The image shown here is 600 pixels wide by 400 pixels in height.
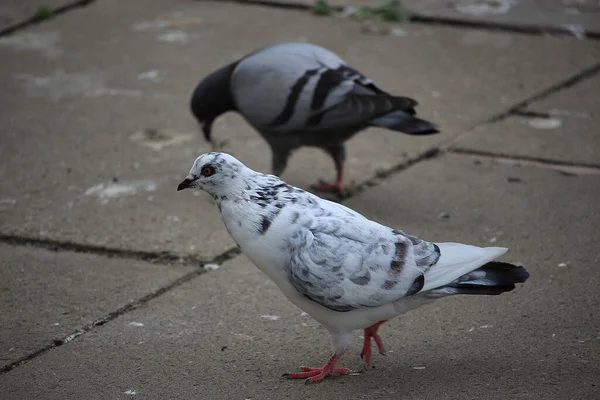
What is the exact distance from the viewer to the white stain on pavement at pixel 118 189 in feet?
18.1

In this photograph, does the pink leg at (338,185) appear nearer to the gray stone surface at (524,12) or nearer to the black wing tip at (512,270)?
the black wing tip at (512,270)

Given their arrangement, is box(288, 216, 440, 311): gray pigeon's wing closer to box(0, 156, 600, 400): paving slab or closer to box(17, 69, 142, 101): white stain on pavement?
box(0, 156, 600, 400): paving slab

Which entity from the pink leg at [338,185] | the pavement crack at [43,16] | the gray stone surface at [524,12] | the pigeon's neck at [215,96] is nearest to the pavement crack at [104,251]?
the pink leg at [338,185]

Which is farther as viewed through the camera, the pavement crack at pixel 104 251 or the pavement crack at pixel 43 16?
the pavement crack at pixel 43 16

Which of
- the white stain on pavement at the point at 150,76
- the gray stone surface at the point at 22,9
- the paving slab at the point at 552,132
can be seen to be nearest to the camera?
the paving slab at the point at 552,132

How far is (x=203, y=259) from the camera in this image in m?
4.79

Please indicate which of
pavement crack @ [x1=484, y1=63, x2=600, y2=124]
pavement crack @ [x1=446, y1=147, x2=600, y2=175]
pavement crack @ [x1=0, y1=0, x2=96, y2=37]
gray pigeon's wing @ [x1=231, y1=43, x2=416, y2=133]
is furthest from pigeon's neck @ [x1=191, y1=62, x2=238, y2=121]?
pavement crack @ [x1=0, y1=0, x2=96, y2=37]

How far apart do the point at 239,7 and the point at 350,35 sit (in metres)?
1.19

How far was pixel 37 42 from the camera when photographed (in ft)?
25.6

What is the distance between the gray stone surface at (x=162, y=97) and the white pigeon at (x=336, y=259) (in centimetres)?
123

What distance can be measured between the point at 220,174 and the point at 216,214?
1666 millimetres

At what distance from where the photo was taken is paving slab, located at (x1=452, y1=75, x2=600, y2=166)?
580 centimetres

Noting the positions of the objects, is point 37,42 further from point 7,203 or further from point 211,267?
point 211,267

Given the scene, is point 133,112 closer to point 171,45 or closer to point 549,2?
point 171,45
